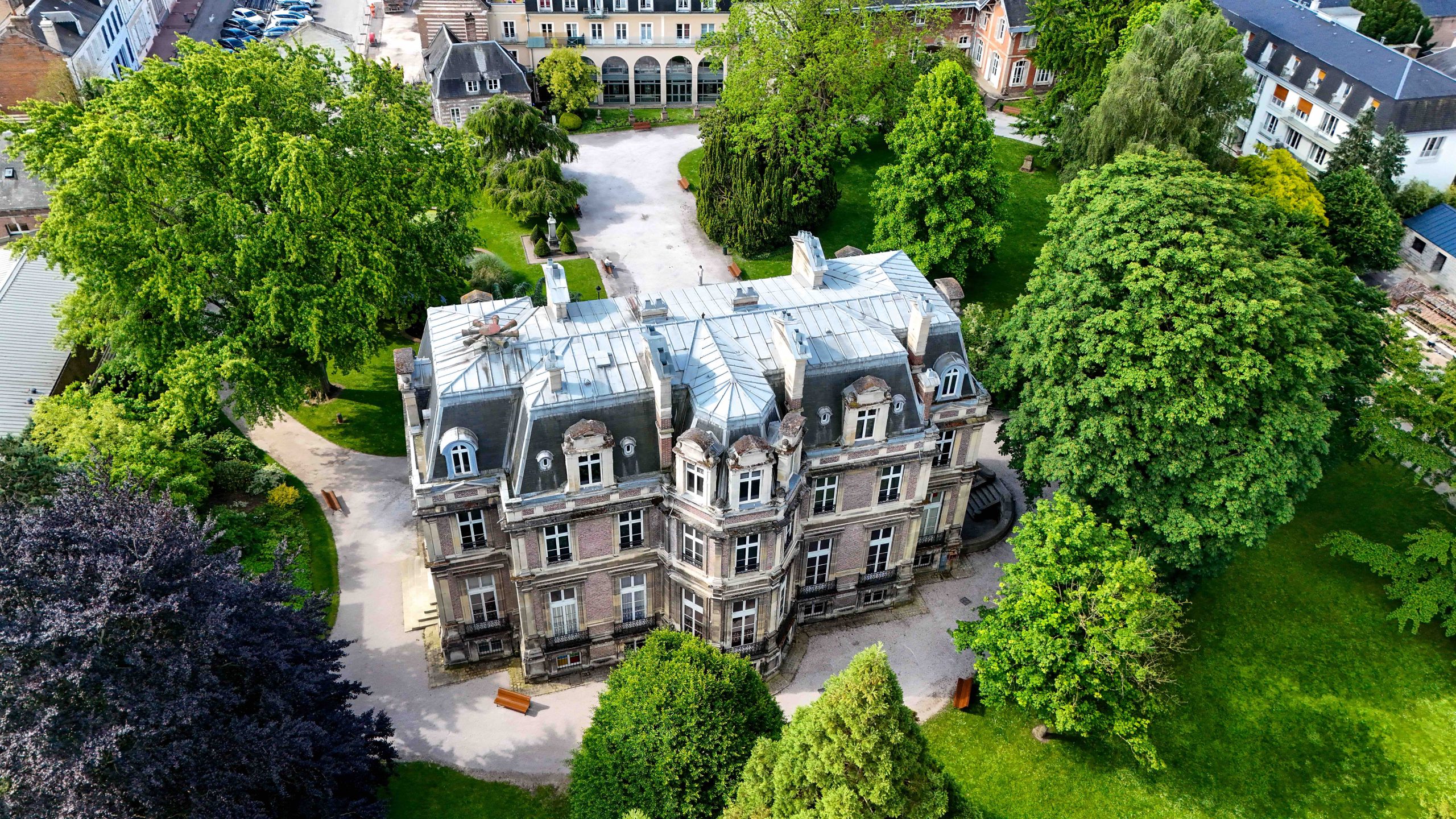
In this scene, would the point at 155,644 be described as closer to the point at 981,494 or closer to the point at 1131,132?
the point at 981,494

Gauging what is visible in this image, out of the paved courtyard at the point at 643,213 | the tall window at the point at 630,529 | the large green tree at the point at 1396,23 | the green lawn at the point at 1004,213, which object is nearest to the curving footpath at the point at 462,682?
the tall window at the point at 630,529

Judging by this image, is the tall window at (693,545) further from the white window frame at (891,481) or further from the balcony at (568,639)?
the white window frame at (891,481)

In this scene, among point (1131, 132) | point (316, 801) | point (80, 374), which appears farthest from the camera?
point (1131, 132)

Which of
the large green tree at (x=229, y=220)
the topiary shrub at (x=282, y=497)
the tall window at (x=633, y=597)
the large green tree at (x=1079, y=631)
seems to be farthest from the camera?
the topiary shrub at (x=282, y=497)

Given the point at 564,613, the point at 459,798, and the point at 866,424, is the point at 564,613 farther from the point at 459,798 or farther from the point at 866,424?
the point at 866,424

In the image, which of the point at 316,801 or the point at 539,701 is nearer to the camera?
the point at 316,801

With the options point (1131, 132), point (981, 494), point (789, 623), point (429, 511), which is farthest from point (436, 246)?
point (1131, 132)

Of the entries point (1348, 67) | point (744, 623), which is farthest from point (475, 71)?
point (1348, 67)
